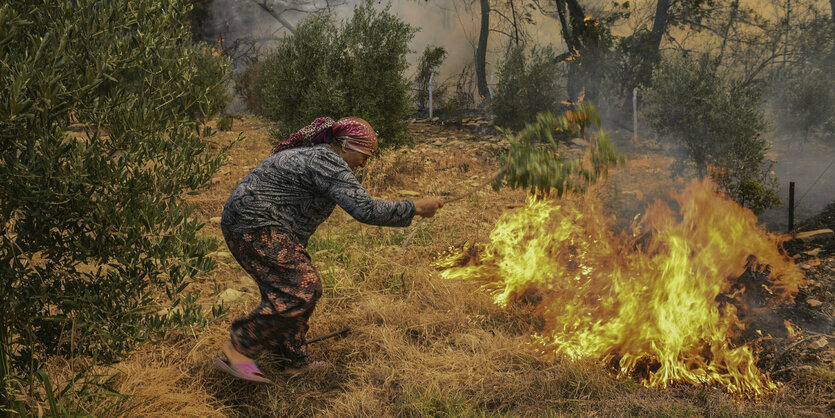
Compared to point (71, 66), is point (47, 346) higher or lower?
lower

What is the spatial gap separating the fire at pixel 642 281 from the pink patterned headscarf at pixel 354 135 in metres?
2.00

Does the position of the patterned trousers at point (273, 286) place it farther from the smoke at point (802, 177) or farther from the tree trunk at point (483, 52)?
the tree trunk at point (483, 52)

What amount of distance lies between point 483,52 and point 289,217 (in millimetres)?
17445

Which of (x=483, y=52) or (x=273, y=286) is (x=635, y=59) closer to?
(x=483, y=52)

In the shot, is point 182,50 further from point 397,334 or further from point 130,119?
point 397,334

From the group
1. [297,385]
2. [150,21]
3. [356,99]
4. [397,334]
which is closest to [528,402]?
[397,334]

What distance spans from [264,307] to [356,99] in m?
7.13

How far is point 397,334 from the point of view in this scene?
159 inches

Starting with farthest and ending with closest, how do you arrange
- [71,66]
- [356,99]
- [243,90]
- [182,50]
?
[243,90]
[356,99]
[182,50]
[71,66]

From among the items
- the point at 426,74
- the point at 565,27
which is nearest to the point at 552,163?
the point at 565,27

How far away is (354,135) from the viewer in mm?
3256

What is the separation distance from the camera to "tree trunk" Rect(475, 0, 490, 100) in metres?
19.3

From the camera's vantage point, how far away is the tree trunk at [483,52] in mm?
19328

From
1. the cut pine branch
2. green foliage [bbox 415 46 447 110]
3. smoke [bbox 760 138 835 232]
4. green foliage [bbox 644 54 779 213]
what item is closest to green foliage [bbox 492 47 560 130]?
green foliage [bbox 644 54 779 213]
